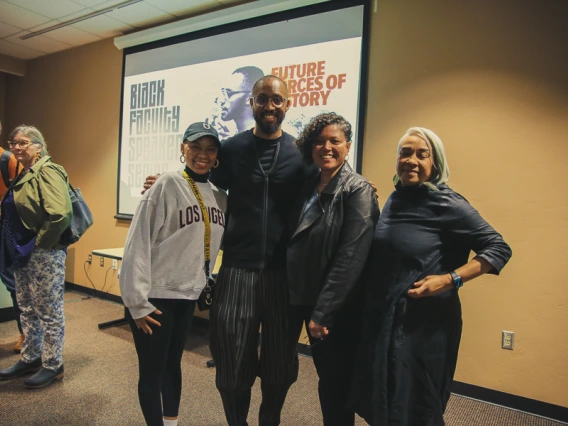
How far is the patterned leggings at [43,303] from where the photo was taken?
7.28 feet

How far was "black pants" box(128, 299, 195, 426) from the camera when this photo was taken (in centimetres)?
146

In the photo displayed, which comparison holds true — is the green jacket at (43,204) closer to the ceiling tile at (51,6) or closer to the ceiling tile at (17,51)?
the ceiling tile at (51,6)

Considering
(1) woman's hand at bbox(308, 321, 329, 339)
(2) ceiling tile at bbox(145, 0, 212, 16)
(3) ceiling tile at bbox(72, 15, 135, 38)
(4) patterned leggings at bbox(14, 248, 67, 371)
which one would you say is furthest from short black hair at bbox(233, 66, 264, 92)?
(1) woman's hand at bbox(308, 321, 329, 339)

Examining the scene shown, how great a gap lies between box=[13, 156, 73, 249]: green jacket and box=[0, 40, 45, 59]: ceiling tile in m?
3.38

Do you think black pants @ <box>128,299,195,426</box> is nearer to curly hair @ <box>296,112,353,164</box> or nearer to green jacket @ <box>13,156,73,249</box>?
curly hair @ <box>296,112,353,164</box>

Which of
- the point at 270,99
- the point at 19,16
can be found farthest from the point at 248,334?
the point at 19,16

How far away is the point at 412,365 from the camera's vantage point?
1226 millimetres

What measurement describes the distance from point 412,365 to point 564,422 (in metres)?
1.63

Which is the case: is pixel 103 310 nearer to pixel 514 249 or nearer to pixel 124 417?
pixel 124 417

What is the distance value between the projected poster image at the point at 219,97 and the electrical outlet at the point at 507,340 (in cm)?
143

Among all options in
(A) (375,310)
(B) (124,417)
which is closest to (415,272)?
(A) (375,310)

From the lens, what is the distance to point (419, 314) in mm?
1230

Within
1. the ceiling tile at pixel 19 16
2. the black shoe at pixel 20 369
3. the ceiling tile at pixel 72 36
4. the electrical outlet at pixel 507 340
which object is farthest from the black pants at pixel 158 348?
the ceiling tile at pixel 72 36

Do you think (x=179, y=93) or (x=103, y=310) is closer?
(x=179, y=93)
